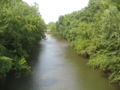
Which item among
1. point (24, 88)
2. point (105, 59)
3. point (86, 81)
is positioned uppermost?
point (105, 59)

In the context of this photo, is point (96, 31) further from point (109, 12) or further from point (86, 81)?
point (86, 81)

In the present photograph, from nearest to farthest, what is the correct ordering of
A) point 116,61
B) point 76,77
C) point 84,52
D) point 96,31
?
point 116,61 → point 76,77 → point 96,31 → point 84,52

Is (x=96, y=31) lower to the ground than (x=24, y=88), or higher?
higher

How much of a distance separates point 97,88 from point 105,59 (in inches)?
82.5

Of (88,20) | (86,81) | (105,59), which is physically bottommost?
(86,81)

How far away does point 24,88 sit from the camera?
11875 millimetres

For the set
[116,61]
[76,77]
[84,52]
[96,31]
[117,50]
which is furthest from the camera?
[84,52]

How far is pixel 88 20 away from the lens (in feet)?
79.2

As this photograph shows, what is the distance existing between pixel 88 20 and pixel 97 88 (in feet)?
45.4

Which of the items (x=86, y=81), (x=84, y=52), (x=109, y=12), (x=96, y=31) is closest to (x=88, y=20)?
(x=84, y=52)

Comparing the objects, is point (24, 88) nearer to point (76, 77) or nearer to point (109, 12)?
point (76, 77)

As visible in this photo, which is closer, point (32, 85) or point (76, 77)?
point (32, 85)

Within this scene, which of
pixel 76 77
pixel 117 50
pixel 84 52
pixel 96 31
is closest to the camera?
pixel 117 50

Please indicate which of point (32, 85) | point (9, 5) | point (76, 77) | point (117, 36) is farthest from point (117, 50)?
point (9, 5)
